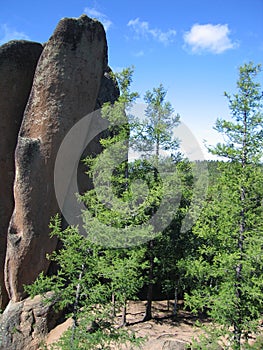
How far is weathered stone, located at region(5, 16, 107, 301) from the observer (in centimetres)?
1059

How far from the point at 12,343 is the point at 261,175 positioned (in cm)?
873

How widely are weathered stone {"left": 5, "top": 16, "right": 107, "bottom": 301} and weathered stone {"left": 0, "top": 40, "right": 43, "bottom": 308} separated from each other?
3.85ft

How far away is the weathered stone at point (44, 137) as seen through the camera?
10.6m

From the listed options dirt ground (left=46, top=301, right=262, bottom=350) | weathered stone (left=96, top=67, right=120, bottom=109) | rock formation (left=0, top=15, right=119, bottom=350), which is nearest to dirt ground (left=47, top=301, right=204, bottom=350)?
dirt ground (left=46, top=301, right=262, bottom=350)

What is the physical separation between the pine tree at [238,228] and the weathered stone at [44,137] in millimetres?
5152

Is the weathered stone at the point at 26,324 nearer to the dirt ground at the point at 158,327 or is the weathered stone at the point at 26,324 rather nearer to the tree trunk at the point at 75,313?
the dirt ground at the point at 158,327

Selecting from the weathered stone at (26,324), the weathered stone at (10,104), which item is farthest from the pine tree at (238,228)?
the weathered stone at (10,104)

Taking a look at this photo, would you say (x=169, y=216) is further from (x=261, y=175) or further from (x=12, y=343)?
(x=12, y=343)

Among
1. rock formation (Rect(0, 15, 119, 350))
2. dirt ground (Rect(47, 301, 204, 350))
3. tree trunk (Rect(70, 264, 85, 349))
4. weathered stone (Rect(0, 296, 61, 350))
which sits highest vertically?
rock formation (Rect(0, 15, 119, 350))

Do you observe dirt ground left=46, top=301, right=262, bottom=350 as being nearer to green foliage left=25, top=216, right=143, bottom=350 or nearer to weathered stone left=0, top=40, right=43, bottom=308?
green foliage left=25, top=216, right=143, bottom=350

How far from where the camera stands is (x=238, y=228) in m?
8.00

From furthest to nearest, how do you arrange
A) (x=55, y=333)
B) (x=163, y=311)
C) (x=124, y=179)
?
(x=163, y=311) < (x=55, y=333) < (x=124, y=179)

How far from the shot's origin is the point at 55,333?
32.9ft

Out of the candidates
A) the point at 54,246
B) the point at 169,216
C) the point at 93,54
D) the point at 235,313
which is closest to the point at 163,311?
the point at 169,216
